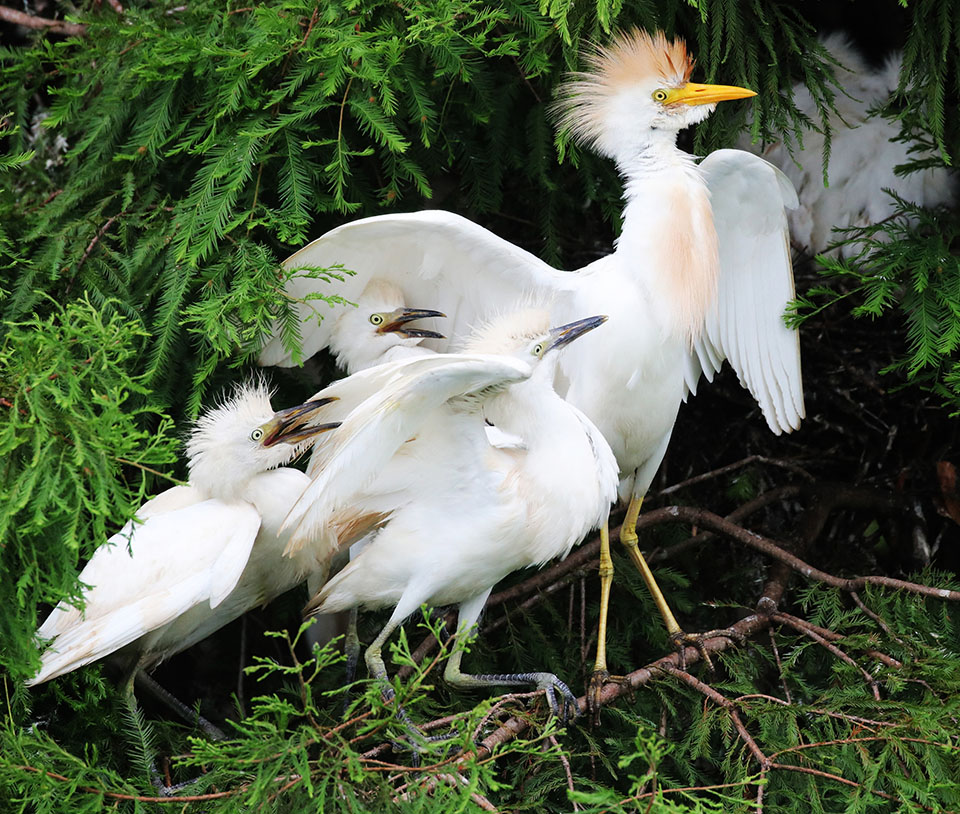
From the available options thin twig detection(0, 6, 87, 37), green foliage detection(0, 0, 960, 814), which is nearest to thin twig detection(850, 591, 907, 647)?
green foliage detection(0, 0, 960, 814)

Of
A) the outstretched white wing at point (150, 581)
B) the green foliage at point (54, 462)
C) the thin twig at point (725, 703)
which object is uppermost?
the green foliage at point (54, 462)

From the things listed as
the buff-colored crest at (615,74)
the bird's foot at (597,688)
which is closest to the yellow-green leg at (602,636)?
the bird's foot at (597,688)

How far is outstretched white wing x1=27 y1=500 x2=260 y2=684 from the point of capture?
1964mm

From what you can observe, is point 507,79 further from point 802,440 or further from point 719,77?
point 802,440

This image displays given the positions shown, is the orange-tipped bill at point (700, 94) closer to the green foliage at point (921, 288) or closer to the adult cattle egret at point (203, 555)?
the green foliage at point (921, 288)

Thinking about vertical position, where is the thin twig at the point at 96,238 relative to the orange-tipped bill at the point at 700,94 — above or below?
below

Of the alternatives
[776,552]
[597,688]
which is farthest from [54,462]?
[776,552]

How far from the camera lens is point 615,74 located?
7.73ft

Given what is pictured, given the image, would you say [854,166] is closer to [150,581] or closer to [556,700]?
[556,700]

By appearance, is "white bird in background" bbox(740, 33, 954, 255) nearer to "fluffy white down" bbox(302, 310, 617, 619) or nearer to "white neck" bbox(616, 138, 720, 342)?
"white neck" bbox(616, 138, 720, 342)

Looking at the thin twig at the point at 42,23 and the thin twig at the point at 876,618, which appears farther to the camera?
the thin twig at the point at 42,23

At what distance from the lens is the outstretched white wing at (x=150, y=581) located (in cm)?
196

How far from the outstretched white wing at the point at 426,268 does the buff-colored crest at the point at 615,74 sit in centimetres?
34

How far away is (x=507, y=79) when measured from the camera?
257 cm
